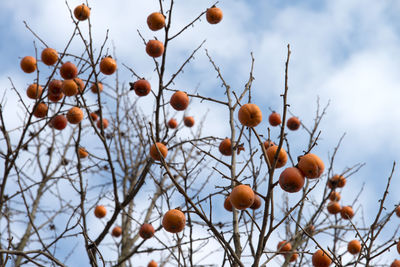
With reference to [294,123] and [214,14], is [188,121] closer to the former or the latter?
[294,123]

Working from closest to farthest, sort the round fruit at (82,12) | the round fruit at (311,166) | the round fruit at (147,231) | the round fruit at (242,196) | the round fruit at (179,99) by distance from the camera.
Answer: the round fruit at (311,166) < the round fruit at (242,196) < the round fruit at (179,99) < the round fruit at (147,231) < the round fruit at (82,12)

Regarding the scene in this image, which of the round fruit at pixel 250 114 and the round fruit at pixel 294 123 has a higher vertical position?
the round fruit at pixel 294 123

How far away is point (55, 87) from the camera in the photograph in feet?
13.7

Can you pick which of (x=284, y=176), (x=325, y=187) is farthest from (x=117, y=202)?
(x=325, y=187)

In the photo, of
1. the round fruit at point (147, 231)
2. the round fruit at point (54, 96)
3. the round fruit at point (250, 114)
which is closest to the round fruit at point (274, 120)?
the round fruit at point (147, 231)

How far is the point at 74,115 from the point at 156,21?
1468 millimetres

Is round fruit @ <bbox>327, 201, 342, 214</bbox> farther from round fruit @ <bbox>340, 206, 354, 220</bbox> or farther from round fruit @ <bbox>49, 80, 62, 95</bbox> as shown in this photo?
round fruit @ <bbox>49, 80, 62, 95</bbox>

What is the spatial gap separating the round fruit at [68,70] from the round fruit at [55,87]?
0.11 meters

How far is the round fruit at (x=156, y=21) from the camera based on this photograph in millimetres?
4285

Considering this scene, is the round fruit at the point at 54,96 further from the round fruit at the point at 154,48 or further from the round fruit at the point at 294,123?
the round fruit at the point at 294,123

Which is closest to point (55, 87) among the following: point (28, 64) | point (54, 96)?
point (54, 96)

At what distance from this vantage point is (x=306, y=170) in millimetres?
2078

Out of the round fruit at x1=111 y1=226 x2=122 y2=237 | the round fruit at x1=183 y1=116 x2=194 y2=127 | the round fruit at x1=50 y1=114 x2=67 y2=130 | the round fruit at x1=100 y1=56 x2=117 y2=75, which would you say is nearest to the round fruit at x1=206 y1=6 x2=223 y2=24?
the round fruit at x1=100 y1=56 x2=117 y2=75

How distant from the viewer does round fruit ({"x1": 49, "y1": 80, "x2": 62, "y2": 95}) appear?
4184mm
